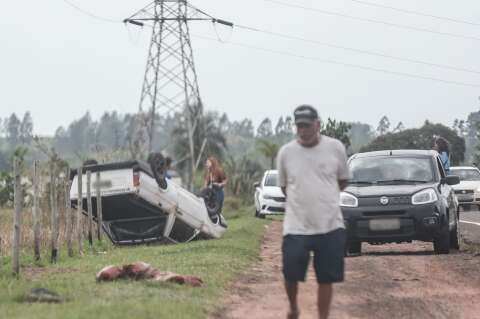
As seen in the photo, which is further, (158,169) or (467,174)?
(467,174)

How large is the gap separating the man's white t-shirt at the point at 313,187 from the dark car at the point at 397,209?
6985mm

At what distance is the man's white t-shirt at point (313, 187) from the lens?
335 inches

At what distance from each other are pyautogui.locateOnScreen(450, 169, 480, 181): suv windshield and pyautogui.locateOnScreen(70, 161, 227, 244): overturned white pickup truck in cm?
1497

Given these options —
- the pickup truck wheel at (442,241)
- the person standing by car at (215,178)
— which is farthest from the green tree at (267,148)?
the pickup truck wheel at (442,241)

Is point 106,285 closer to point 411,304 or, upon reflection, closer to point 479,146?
point 411,304

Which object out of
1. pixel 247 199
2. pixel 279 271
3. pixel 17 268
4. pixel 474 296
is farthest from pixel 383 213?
pixel 247 199

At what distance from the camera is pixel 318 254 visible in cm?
860

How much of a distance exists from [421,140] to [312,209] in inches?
2633

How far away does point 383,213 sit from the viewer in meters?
15.5

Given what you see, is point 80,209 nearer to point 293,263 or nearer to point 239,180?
point 293,263

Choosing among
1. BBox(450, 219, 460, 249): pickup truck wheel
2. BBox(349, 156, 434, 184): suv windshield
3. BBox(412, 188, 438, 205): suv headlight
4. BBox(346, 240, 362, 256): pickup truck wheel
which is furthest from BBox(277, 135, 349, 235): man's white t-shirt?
BBox(450, 219, 460, 249): pickup truck wheel

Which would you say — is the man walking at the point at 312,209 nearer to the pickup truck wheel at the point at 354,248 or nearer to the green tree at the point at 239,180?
the pickup truck wheel at the point at 354,248

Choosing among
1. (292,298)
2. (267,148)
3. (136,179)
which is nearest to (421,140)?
(267,148)

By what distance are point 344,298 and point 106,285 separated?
2.46 m
